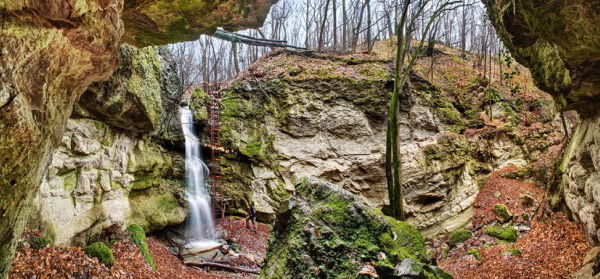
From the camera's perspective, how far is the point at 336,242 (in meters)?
5.97

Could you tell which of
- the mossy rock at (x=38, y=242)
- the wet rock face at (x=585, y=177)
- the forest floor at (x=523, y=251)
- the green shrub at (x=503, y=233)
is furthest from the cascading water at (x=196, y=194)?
the wet rock face at (x=585, y=177)

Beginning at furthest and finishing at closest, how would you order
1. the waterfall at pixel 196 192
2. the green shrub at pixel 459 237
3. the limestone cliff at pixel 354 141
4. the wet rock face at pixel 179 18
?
the limestone cliff at pixel 354 141 < the waterfall at pixel 196 192 < the green shrub at pixel 459 237 < the wet rock face at pixel 179 18

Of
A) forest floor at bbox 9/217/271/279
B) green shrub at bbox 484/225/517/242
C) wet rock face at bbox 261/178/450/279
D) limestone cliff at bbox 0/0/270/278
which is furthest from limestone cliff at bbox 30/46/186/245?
green shrub at bbox 484/225/517/242

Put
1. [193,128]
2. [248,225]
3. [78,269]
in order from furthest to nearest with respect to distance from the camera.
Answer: [193,128] → [248,225] → [78,269]

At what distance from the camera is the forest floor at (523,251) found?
7.23 m

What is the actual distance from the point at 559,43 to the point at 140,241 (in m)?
10.8

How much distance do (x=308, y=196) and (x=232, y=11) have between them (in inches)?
190

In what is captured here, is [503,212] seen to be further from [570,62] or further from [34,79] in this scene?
[34,79]

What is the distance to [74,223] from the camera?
28.0 ft

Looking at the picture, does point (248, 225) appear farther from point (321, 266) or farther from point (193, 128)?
point (321, 266)

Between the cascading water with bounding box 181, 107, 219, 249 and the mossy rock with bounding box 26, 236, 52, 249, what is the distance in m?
6.56

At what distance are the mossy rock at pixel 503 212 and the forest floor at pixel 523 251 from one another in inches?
7.1

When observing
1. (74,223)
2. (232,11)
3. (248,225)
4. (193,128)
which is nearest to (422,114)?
(248,225)

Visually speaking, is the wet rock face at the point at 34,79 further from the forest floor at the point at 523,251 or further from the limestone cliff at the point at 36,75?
the forest floor at the point at 523,251
